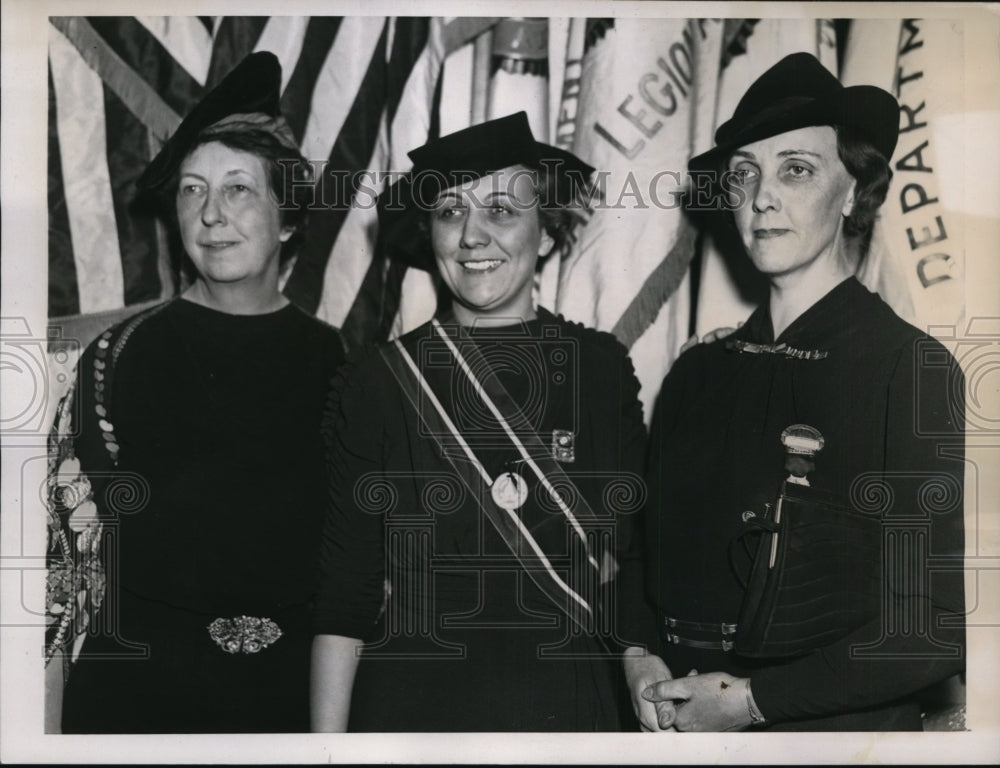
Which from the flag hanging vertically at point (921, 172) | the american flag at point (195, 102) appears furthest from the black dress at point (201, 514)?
the flag hanging vertically at point (921, 172)

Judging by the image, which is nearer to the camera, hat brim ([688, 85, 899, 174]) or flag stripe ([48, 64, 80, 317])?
hat brim ([688, 85, 899, 174])

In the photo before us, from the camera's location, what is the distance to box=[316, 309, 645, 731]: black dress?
2.12 meters

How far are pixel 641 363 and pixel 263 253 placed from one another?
82 centimetres

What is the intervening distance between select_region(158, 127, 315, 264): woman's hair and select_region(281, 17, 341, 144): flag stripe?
54 millimetres

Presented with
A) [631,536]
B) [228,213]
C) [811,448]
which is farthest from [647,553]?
[228,213]

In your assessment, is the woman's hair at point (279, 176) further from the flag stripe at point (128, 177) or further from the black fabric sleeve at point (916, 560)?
the black fabric sleeve at point (916, 560)

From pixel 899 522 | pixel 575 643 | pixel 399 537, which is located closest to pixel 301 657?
pixel 399 537

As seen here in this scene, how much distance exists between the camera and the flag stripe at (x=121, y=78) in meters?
2.22

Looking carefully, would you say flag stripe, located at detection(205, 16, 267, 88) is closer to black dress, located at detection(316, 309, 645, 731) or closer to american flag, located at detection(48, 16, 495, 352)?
american flag, located at detection(48, 16, 495, 352)

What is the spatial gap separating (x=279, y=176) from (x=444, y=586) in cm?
92

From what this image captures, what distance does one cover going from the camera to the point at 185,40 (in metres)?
2.23

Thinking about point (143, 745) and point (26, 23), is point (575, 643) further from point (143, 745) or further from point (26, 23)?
point (26, 23)

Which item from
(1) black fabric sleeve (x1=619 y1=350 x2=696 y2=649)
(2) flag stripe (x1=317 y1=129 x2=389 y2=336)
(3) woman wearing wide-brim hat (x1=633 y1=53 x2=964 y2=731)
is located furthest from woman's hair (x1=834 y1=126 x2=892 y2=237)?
(2) flag stripe (x1=317 y1=129 x2=389 y2=336)

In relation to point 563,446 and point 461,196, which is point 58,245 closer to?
point 461,196
